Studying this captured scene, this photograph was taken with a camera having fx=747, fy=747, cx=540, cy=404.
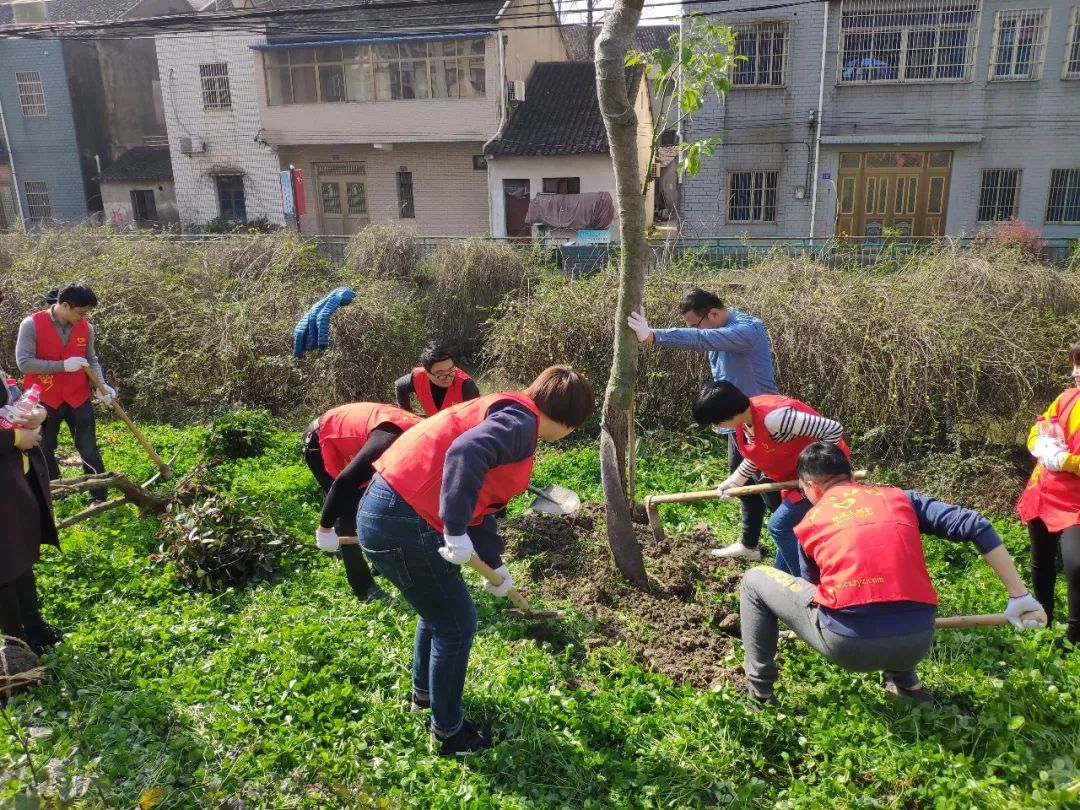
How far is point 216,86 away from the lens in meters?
23.1

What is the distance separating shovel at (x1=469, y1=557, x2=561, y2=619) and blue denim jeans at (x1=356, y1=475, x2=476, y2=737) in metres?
0.15

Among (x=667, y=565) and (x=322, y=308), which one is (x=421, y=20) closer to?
(x=322, y=308)

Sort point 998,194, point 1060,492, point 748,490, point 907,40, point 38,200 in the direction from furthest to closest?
point 38,200, point 998,194, point 907,40, point 748,490, point 1060,492

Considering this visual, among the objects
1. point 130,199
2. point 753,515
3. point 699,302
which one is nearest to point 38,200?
point 130,199

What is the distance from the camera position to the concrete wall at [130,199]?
24781mm

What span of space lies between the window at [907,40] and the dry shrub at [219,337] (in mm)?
13600

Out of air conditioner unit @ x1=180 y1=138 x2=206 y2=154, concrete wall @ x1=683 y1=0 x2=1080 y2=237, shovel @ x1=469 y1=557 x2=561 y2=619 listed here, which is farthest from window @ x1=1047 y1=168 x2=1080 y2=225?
air conditioner unit @ x1=180 y1=138 x2=206 y2=154

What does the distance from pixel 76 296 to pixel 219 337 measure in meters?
3.16

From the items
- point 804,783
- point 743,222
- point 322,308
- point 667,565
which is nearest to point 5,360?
point 322,308

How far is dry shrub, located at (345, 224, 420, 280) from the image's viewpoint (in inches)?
433

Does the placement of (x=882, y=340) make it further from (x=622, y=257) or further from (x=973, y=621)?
(x=973, y=621)

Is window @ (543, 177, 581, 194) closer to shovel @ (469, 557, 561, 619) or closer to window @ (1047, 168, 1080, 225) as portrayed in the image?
window @ (1047, 168, 1080, 225)

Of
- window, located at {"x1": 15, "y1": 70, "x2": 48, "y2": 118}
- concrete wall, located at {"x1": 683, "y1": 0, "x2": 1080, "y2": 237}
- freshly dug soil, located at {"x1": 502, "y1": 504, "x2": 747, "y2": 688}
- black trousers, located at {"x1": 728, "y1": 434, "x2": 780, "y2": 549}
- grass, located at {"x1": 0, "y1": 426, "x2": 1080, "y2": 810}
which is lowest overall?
freshly dug soil, located at {"x1": 502, "y1": 504, "x2": 747, "y2": 688}

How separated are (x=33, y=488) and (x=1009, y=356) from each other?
6429mm
